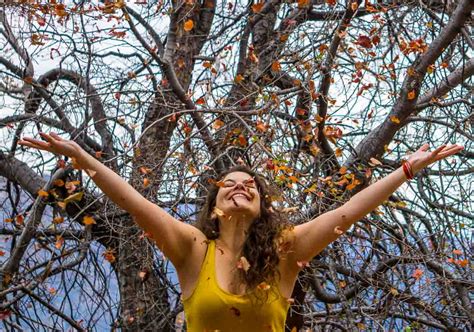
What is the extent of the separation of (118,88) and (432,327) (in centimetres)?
259

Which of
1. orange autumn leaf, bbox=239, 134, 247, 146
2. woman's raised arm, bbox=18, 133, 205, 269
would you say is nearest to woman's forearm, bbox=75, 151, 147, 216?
woman's raised arm, bbox=18, 133, 205, 269

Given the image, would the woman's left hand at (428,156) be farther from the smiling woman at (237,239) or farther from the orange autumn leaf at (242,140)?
the orange autumn leaf at (242,140)

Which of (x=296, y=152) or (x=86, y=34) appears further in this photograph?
(x=86, y=34)

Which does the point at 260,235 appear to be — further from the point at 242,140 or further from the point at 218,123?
the point at 218,123

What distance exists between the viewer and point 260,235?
125 inches

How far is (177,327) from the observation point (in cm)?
548

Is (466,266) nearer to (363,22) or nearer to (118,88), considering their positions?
(363,22)

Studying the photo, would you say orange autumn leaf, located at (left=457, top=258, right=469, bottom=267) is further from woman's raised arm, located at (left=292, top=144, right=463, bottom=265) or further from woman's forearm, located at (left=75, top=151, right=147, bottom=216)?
woman's forearm, located at (left=75, top=151, right=147, bottom=216)

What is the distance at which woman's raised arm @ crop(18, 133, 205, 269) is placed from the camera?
9.48ft

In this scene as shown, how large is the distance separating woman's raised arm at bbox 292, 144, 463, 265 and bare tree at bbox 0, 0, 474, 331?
908 millimetres

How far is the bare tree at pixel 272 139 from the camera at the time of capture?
4.60 meters

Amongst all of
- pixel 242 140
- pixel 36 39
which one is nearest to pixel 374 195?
pixel 242 140

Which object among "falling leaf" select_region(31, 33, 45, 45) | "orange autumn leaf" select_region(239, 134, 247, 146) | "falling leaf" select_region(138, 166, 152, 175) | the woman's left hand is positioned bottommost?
the woman's left hand

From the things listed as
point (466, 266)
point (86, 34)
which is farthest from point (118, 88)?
point (466, 266)
